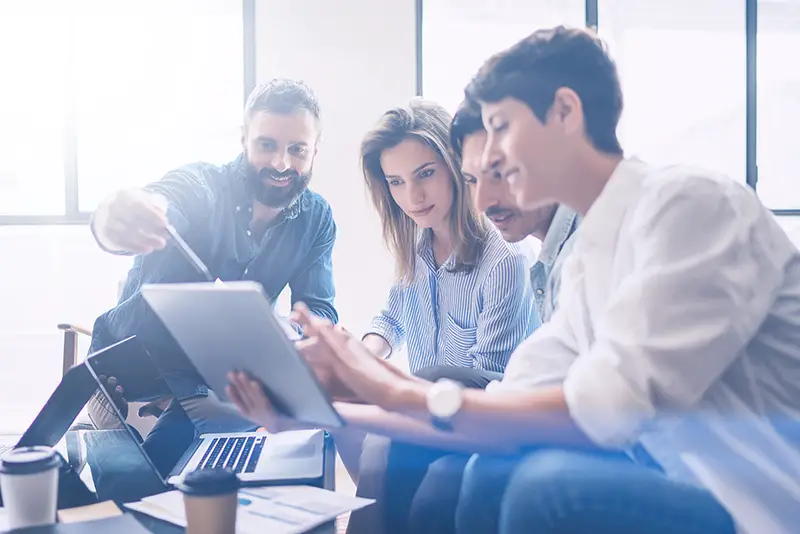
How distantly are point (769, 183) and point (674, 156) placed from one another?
61 cm

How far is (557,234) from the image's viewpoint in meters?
1.29

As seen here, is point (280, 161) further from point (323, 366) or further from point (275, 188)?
point (323, 366)

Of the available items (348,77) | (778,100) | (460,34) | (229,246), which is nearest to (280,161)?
(229,246)

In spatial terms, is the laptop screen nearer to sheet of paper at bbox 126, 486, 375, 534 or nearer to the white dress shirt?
sheet of paper at bbox 126, 486, 375, 534

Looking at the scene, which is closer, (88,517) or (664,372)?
(664,372)

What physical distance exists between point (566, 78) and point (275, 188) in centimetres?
123

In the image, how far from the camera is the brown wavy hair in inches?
66.7

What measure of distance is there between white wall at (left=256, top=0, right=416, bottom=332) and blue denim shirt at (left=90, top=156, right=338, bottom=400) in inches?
44.2

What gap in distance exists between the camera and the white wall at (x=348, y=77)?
3266 millimetres

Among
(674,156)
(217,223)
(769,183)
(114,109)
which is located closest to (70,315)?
(114,109)

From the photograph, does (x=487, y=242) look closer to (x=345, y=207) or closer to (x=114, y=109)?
(x=345, y=207)

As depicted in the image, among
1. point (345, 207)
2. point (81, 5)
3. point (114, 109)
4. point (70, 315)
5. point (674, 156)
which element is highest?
point (81, 5)

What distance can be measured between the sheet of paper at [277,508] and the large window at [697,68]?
277cm

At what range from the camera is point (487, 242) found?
5.55 ft
